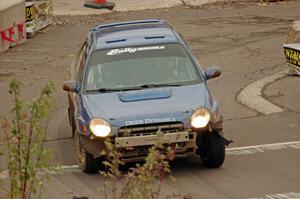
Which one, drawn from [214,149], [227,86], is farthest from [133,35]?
[227,86]

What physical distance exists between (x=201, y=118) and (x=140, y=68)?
147 centimetres

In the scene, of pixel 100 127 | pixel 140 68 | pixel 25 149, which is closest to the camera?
pixel 25 149

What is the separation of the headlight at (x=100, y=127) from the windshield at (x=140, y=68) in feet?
3.09

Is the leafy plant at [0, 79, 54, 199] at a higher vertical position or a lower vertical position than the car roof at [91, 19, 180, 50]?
higher

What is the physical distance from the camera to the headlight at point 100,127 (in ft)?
37.1

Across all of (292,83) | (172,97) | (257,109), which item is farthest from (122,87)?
(292,83)

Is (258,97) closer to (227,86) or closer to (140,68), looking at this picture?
(227,86)

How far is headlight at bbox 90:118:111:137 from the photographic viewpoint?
11305 mm

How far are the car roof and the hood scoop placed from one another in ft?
3.51

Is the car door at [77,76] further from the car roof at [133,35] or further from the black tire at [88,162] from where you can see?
the black tire at [88,162]

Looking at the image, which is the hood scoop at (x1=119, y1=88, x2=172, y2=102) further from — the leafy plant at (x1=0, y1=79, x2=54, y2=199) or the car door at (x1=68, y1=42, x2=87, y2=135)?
the leafy plant at (x1=0, y1=79, x2=54, y2=199)

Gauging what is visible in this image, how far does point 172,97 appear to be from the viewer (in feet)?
38.7

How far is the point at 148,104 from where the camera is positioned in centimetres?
1163

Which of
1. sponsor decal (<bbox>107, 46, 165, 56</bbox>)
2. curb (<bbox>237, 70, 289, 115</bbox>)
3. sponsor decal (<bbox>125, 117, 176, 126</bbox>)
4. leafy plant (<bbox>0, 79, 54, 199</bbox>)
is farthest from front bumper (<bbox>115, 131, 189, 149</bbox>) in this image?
curb (<bbox>237, 70, 289, 115</bbox>)
